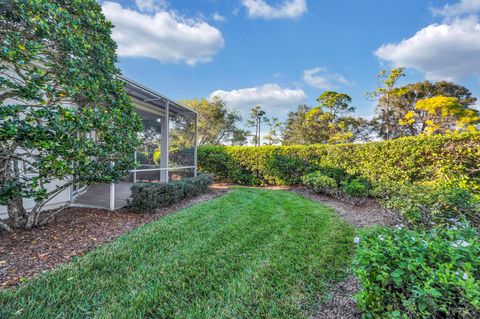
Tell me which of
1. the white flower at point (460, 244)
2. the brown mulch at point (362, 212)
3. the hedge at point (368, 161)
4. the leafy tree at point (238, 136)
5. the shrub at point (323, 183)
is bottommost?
the brown mulch at point (362, 212)

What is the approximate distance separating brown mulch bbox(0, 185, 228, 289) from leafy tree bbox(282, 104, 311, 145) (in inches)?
660

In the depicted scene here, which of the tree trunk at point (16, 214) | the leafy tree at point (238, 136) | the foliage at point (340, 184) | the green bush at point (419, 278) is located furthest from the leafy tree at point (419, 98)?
the tree trunk at point (16, 214)

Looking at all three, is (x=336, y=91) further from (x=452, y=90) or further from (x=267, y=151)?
(x=267, y=151)

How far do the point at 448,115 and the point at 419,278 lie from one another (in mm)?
16224

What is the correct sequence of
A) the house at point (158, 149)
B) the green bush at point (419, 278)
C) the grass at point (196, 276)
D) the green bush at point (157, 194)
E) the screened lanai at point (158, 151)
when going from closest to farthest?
the green bush at point (419, 278) < the grass at point (196, 276) < the green bush at point (157, 194) < the house at point (158, 149) < the screened lanai at point (158, 151)

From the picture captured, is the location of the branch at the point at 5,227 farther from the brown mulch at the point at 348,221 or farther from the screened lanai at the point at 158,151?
the brown mulch at the point at 348,221

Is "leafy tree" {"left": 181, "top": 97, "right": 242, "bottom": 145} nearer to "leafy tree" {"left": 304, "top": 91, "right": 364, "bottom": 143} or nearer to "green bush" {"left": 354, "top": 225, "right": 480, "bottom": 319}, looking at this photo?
"leafy tree" {"left": 304, "top": 91, "right": 364, "bottom": 143}

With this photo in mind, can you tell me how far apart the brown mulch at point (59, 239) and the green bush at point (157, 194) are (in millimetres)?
254

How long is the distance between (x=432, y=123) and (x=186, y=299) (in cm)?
1661

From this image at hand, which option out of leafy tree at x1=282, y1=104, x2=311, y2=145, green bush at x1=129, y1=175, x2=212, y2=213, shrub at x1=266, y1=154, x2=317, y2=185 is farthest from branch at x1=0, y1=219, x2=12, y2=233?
leafy tree at x1=282, y1=104, x2=311, y2=145

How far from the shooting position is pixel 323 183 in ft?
23.3

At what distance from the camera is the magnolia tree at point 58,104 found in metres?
2.77

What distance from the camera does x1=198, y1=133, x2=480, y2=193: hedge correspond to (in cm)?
548

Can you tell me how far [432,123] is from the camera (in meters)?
12.6
